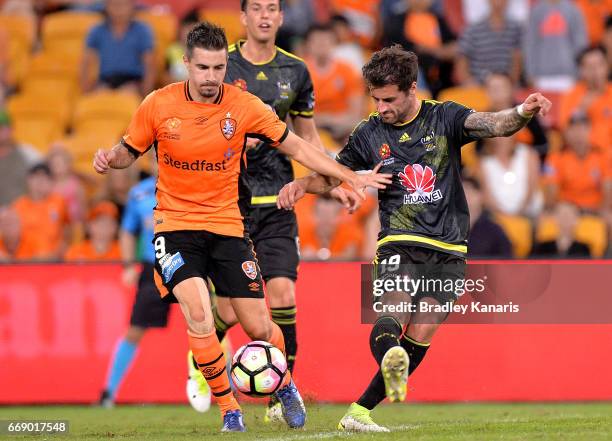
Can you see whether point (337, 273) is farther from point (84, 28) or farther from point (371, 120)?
point (84, 28)

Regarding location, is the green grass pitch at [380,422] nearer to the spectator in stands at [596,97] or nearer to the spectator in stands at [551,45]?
the spectator in stands at [596,97]

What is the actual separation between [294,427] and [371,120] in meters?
2.27

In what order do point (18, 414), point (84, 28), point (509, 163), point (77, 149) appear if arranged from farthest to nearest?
point (84, 28), point (77, 149), point (509, 163), point (18, 414)

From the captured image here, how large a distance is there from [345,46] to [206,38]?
29.1 feet

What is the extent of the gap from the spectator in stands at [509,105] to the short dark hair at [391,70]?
6.70 m

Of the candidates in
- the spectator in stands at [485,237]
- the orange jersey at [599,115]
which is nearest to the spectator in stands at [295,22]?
the orange jersey at [599,115]

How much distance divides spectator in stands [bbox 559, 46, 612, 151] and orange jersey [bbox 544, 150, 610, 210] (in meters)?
0.50

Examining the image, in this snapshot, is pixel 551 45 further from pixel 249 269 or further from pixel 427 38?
pixel 249 269

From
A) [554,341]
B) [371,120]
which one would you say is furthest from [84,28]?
[371,120]

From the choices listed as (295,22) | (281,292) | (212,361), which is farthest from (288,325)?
(295,22)

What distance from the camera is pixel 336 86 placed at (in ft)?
54.3

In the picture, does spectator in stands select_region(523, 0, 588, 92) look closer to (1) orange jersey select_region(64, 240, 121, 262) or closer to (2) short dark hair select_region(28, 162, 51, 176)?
(1) orange jersey select_region(64, 240, 121, 262)

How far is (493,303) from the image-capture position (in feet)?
42.1

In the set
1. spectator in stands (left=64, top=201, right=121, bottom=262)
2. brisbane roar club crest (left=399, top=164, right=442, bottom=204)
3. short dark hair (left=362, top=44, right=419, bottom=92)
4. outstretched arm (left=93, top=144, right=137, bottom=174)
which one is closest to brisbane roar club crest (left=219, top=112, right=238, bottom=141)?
outstretched arm (left=93, top=144, right=137, bottom=174)
